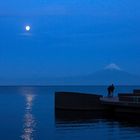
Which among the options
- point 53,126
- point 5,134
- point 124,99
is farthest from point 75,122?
point 5,134

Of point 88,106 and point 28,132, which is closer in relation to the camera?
point 28,132

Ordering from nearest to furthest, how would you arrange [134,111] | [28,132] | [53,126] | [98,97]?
[28,132] < [53,126] < [134,111] < [98,97]

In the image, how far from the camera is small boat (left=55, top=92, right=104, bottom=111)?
51.4m

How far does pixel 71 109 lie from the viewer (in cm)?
5256

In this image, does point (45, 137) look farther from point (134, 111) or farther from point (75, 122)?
point (134, 111)

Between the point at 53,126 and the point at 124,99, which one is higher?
the point at 124,99

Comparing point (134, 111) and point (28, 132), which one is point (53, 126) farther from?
point (134, 111)

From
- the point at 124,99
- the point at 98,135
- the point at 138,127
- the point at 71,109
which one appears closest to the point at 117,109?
the point at 124,99

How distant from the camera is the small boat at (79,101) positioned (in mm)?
51438

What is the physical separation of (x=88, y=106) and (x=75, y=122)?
7765 millimetres

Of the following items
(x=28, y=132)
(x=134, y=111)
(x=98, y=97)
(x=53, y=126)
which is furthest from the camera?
(x=98, y=97)

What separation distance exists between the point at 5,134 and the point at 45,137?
391 cm

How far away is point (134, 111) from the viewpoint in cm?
4722

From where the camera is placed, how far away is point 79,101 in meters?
52.0
